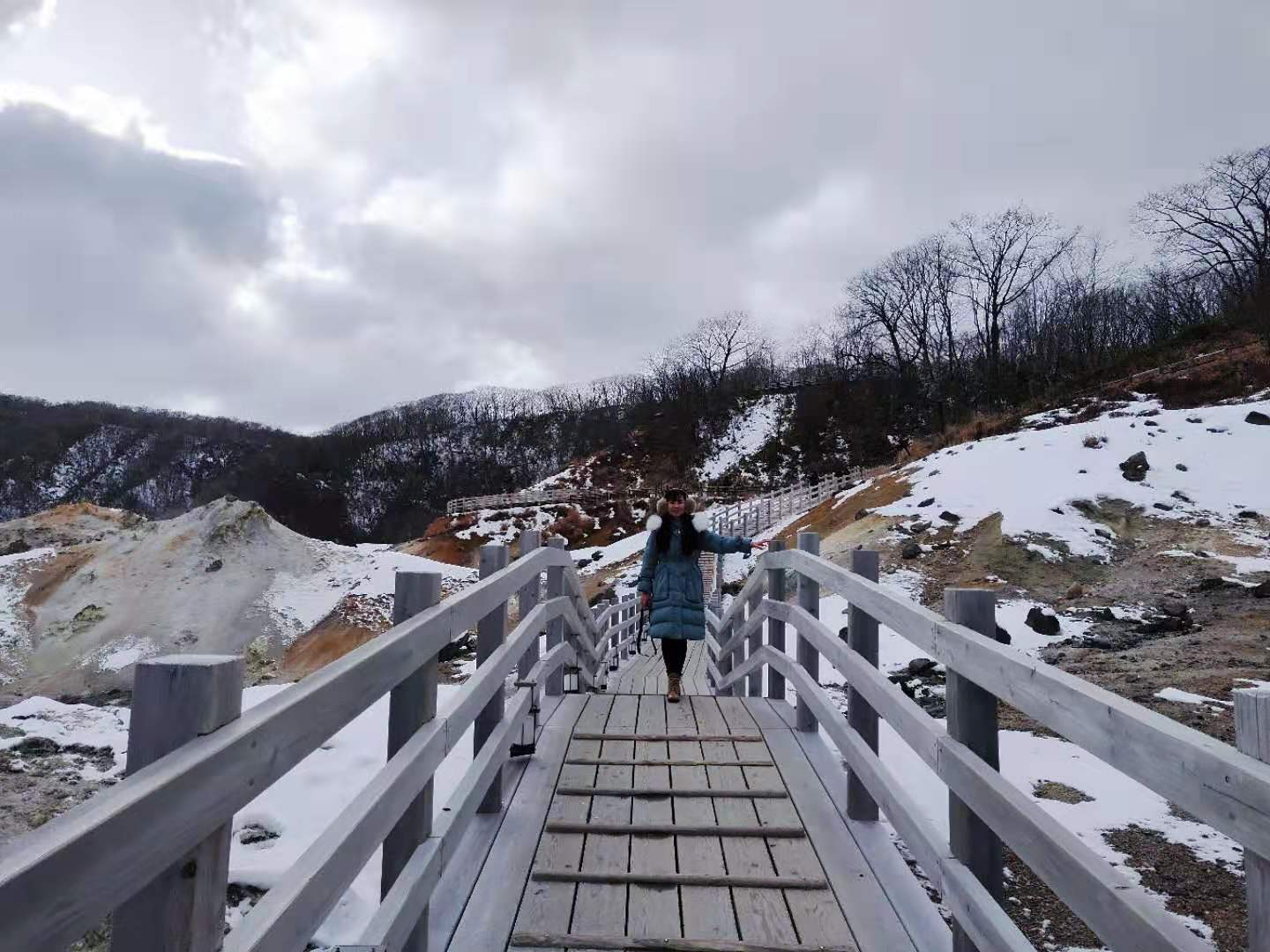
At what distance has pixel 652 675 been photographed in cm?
1007

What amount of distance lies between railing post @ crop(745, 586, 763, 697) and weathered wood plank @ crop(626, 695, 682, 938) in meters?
1.89

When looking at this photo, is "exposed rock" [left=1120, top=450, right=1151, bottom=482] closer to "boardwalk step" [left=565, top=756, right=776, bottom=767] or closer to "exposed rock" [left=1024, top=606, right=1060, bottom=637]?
"exposed rock" [left=1024, top=606, right=1060, bottom=637]

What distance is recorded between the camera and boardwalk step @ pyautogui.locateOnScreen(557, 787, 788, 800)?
3.54 metres

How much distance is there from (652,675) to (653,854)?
284 inches

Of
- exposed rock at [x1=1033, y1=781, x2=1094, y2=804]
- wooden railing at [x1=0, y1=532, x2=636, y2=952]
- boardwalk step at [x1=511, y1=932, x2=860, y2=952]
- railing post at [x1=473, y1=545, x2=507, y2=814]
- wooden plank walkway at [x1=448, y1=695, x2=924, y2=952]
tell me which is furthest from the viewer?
exposed rock at [x1=1033, y1=781, x2=1094, y2=804]

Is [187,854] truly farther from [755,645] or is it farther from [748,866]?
[755,645]


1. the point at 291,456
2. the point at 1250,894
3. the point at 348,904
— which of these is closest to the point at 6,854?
the point at 1250,894

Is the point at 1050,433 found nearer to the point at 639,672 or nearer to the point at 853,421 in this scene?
the point at 639,672

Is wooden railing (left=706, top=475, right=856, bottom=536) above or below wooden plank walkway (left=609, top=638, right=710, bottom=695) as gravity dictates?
above

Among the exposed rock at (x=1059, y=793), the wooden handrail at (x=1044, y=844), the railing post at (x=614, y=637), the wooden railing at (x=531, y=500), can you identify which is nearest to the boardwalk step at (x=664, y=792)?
the wooden handrail at (x=1044, y=844)

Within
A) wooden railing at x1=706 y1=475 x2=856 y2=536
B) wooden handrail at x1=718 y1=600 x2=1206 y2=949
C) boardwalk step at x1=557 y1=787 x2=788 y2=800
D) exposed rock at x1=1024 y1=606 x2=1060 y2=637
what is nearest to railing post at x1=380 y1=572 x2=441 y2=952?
boardwalk step at x1=557 y1=787 x2=788 y2=800

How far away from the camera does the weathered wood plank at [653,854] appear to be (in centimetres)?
246

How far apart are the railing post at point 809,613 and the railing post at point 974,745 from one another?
2.02 metres

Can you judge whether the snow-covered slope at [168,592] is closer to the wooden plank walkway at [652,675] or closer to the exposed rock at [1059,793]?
the wooden plank walkway at [652,675]
